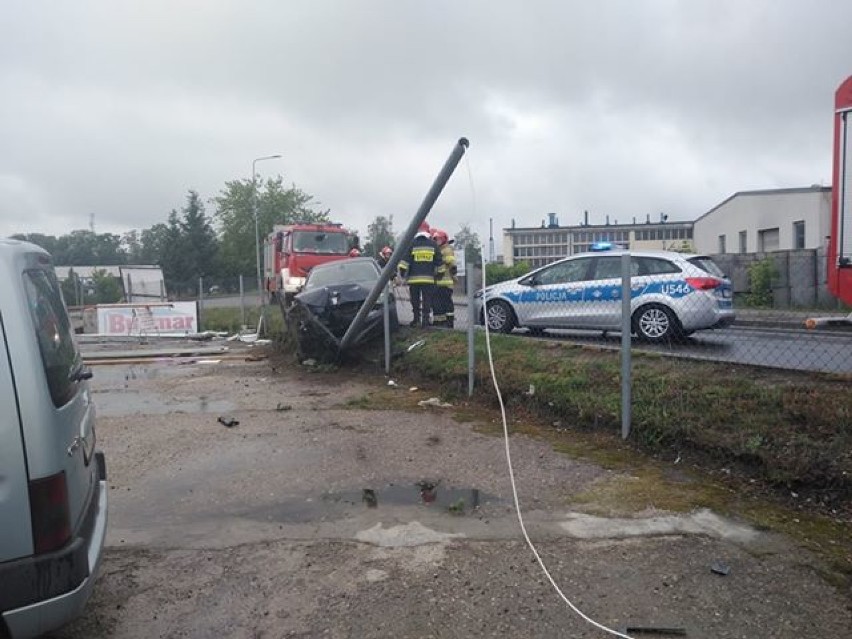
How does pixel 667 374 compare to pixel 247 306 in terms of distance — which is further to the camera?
pixel 247 306

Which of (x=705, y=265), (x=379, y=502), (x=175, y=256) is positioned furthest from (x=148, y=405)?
(x=175, y=256)

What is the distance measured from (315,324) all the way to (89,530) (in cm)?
800

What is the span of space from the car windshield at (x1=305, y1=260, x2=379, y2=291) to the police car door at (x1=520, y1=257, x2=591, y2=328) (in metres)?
3.10

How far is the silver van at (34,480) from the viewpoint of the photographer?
8.00 ft

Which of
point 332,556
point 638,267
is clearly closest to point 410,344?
point 638,267

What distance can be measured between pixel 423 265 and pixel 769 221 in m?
26.0

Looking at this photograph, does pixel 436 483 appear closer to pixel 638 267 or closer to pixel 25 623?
pixel 25 623

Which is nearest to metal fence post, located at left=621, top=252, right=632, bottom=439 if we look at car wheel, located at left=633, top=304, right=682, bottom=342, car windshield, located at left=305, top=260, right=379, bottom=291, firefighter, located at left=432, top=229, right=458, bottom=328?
car wheel, located at left=633, top=304, right=682, bottom=342

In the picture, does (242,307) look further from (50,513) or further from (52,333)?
(50,513)

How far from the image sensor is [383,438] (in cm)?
663

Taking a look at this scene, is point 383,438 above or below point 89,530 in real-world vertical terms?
below

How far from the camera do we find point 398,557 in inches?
154

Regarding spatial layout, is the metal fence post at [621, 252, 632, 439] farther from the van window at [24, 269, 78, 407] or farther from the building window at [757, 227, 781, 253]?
the building window at [757, 227, 781, 253]

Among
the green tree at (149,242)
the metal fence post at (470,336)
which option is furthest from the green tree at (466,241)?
the green tree at (149,242)
